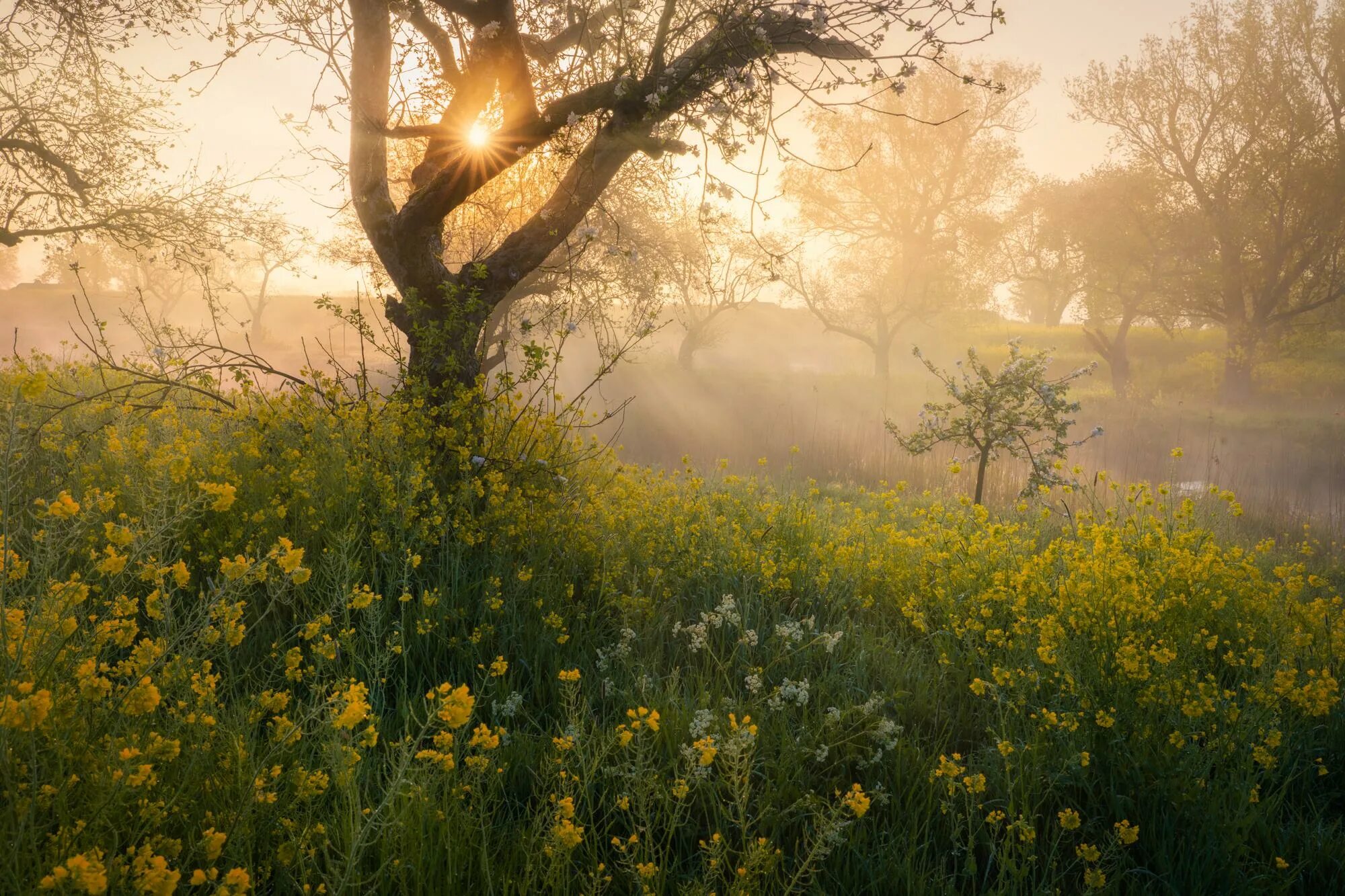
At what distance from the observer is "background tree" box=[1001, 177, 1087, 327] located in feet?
95.2

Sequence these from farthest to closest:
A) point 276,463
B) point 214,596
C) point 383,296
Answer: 1. point 383,296
2. point 276,463
3. point 214,596

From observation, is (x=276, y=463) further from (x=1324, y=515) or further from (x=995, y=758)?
(x=1324, y=515)

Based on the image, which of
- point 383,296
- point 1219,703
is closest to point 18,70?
point 383,296

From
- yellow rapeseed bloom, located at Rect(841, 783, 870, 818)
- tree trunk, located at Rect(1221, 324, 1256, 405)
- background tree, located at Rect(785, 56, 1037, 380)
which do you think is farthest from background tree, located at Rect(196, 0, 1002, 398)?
tree trunk, located at Rect(1221, 324, 1256, 405)

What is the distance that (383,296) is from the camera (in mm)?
5355

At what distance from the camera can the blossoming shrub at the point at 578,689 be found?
1920mm

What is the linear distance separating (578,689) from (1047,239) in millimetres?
32474

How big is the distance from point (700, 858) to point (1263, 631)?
3.33 m

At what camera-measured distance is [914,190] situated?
88.7ft

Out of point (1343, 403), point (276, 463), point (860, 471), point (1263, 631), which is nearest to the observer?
point (1263, 631)

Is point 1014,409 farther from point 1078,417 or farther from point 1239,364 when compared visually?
point 1239,364

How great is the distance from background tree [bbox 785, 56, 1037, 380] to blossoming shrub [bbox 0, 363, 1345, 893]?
73.8 ft

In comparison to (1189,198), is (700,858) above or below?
below

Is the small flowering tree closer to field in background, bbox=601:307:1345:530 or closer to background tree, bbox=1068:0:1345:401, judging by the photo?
field in background, bbox=601:307:1345:530
